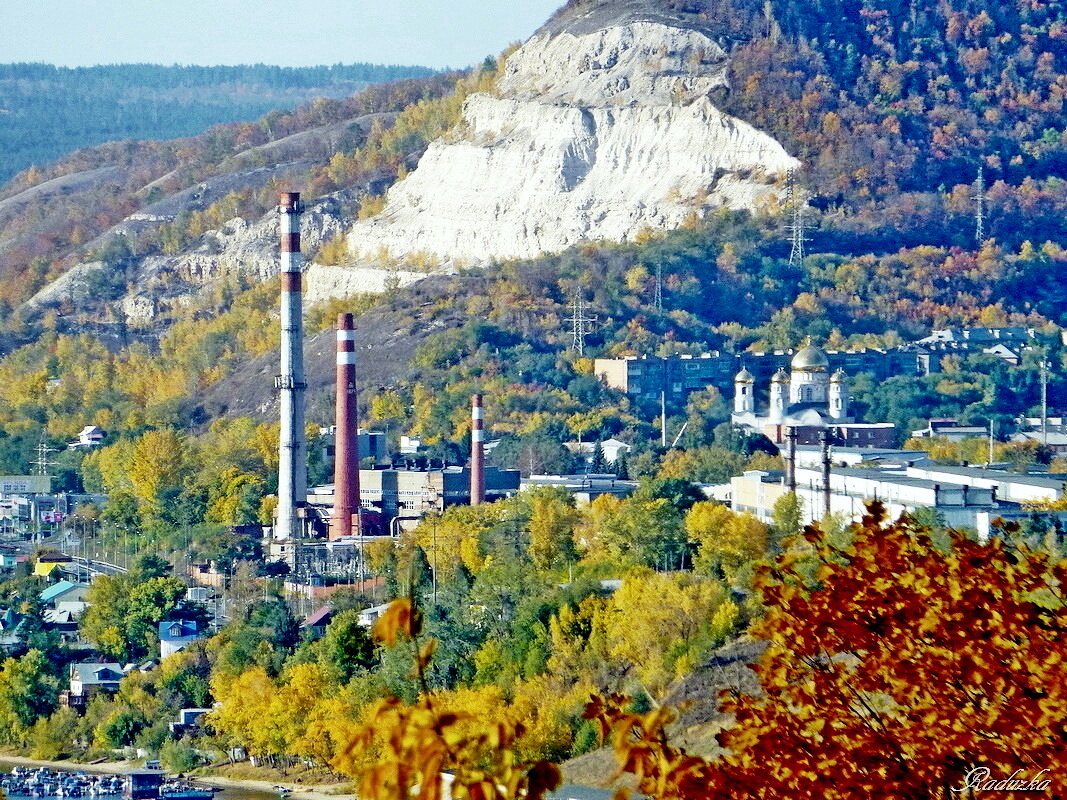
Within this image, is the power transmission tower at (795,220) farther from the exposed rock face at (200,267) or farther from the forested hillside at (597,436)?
the exposed rock face at (200,267)

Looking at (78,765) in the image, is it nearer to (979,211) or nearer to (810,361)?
(810,361)

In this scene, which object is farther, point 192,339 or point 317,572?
point 192,339

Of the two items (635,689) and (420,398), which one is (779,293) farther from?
(635,689)

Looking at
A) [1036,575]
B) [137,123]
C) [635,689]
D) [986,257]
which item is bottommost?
[635,689]

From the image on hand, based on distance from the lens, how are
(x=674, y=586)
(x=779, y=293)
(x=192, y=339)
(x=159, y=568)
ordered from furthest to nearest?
(x=192, y=339) → (x=779, y=293) → (x=159, y=568) → (x=674, y=586)

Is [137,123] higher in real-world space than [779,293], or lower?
higher

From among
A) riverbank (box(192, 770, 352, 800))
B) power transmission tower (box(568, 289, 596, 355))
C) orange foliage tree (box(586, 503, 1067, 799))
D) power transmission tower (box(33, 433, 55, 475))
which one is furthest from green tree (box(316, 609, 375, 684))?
power transmission tower (box(568, 289, 596, 355))

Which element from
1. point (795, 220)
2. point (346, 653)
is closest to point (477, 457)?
point (346, 653)

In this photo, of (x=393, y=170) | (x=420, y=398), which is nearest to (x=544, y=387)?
(x=420, y=398)
